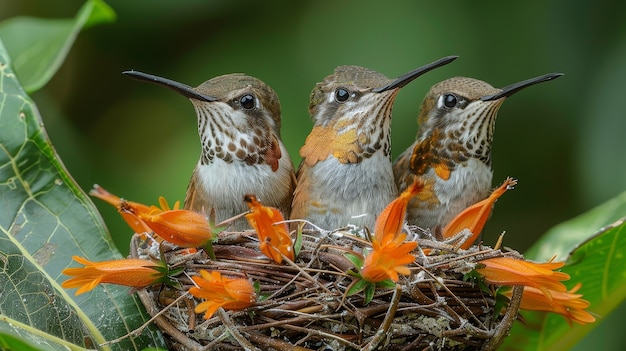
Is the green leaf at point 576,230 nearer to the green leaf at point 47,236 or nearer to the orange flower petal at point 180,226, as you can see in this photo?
the orange flower petal at point 180,226

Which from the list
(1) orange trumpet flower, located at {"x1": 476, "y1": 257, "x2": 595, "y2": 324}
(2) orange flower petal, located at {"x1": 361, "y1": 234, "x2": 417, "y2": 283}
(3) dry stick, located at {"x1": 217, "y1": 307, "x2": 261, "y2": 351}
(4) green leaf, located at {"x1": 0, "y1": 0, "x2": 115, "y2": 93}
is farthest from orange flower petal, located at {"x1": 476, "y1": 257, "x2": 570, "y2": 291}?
(4) green leaf, located at {"x1": 0, "y1": 0, "x2": 115, "y2": 93}

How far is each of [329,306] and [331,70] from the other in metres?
1.91

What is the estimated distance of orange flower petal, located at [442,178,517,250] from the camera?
212cm

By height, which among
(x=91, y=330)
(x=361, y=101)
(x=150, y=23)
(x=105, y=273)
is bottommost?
(x=91, y=330)

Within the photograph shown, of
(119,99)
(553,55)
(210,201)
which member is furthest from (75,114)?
(553,55)

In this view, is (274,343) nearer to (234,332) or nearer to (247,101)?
(234,332)

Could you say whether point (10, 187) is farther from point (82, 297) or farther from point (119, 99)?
point (119, 99)

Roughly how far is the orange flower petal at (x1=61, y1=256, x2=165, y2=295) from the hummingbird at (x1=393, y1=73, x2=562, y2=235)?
33.3 inches

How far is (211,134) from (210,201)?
0.65 feet

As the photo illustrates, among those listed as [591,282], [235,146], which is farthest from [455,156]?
[235,146]

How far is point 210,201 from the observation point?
8.04 ft

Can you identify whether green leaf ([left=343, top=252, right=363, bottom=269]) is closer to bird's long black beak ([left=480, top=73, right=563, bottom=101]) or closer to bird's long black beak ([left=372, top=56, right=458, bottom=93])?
bird's long black beak ([left=372, top=56, right=458, bottom=93])

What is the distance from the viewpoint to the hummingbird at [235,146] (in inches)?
92.7

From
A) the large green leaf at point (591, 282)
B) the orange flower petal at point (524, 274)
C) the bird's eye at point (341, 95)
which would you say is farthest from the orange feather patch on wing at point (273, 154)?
the large green leaf at point (591, 282)
